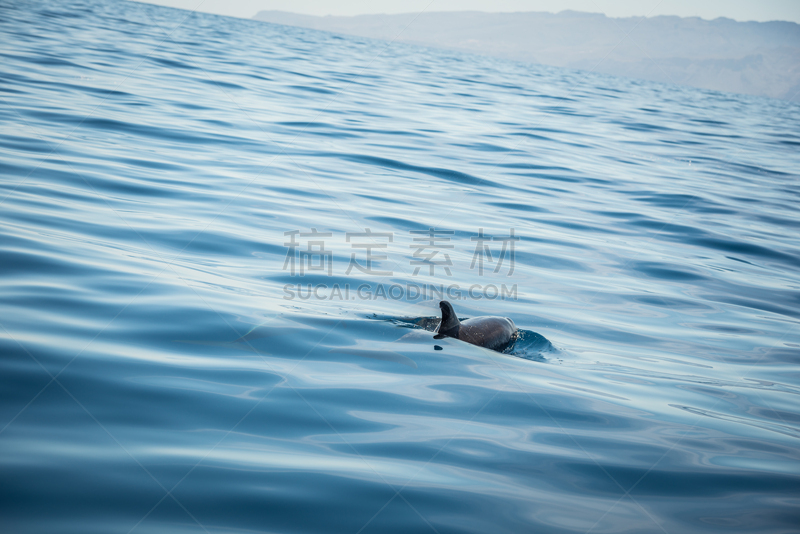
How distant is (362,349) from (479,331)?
117 centimetres

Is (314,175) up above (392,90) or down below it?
below

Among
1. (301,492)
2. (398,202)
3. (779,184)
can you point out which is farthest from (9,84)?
(779,184)

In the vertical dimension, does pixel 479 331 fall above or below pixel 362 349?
above

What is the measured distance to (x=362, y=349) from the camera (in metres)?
5.24

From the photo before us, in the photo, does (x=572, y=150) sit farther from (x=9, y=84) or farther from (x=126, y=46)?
(x=126, y=46)

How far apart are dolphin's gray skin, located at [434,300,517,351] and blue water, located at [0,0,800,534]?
27cm

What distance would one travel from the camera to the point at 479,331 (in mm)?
5527

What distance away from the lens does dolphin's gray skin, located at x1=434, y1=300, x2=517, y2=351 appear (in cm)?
546

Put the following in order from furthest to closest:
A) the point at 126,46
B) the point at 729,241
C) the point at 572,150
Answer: the point at 126,46
the point at 572,150
the point at 729,241

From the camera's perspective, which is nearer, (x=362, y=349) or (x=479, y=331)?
(x=362, y=349)

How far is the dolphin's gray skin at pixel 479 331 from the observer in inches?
215

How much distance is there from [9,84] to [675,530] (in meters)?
19.1

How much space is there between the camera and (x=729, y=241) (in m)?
11.2

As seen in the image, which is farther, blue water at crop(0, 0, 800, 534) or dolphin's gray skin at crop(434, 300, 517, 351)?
dolphin's gray skin at crop(434, 300, 517, 351)
